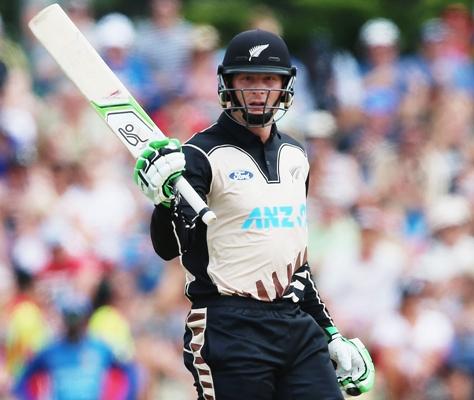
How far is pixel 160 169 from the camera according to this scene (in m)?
5.50

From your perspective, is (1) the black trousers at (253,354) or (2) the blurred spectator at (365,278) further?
(2) the blurred spectator at (365,278)

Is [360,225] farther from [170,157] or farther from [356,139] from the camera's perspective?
[170,157]

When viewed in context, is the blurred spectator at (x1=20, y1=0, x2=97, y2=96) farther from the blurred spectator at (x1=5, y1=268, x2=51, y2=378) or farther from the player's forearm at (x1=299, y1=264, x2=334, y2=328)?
the player's forearm at (x1=299, y1=264, x2=334, y2=328)

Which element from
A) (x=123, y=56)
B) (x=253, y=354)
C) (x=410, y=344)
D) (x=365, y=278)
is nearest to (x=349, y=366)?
(x=253, y=354)

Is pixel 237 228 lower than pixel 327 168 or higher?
lower

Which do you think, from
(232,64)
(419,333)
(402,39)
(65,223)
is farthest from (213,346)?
(402,39)

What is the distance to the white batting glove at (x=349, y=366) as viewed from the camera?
6184 mm

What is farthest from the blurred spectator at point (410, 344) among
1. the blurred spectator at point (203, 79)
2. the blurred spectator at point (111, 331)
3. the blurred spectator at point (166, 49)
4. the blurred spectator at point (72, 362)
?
the blurred spectator at point (166, 49)

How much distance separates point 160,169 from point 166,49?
737cm

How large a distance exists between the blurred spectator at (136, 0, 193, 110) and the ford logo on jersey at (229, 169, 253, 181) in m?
6.74

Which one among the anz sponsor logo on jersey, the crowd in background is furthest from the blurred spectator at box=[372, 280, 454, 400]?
the anz sponsor logo on jersey

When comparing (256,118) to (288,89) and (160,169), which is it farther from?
(160,169)

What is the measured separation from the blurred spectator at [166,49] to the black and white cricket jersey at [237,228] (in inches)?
264

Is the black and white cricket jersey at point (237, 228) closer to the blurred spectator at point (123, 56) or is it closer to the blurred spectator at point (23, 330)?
the blurred spectator at point (23, 330)
